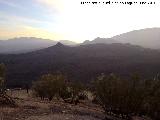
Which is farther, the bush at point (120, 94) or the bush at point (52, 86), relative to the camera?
the bush at point (52, 86)

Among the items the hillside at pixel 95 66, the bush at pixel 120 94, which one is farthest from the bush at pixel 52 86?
the hillside at pixel 95 66

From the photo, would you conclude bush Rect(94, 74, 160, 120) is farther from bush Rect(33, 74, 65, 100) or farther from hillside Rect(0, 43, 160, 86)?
hillside Rect(0, 43, 160, 86)

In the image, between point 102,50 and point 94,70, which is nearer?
point 94,70

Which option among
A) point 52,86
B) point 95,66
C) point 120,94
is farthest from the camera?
point 95,66

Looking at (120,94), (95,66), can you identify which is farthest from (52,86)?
(95,66)

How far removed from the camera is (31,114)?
18.3m

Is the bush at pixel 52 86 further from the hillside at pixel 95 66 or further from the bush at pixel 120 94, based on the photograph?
the hillside at pixel 95 66

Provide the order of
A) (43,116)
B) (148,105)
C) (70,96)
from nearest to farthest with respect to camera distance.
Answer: (43,116), (148,105), (70,96)

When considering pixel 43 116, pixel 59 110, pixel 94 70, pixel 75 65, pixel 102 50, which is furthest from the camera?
pixel 102 50

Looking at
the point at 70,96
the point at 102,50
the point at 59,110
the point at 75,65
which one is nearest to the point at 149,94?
the point at 59,110

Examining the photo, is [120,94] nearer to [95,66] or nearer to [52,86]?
[52,86]

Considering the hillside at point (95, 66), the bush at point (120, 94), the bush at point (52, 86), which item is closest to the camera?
the bush at point (120, 94)

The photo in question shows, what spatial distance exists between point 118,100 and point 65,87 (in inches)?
609

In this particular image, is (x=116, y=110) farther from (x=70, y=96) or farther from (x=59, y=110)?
(x=70, y=96)
